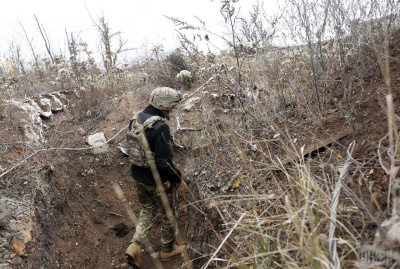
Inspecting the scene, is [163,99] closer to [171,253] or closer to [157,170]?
[157,170]

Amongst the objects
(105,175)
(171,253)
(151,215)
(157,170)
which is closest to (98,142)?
(105,175)

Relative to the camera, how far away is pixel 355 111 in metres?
2.86

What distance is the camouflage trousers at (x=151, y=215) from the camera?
144 inches

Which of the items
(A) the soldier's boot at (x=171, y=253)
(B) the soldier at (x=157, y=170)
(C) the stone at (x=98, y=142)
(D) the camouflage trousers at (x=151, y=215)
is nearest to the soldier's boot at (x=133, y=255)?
(B) the soldier at (x=157, y=170)

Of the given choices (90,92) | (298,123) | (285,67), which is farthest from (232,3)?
(90,92)

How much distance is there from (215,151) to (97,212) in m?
2.24

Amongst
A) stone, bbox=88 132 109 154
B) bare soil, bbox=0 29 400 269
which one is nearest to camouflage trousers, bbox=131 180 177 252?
bare soil, bbox=0 29 400 269

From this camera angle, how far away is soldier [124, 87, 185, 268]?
343 centimetres

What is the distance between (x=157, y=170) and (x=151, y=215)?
666 mm

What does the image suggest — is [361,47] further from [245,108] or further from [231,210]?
[231,210]

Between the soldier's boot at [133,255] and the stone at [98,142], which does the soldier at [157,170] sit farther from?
the stone at [98,142]

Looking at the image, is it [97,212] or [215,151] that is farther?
[97,212]

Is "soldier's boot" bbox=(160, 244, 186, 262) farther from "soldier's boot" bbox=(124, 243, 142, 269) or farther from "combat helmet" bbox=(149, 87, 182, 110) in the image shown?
"combat helmet" bbox=(149, 87, 182, 110)

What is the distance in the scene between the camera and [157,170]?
346 cm
